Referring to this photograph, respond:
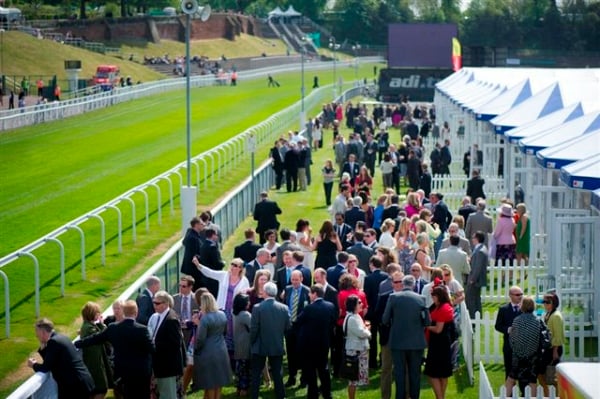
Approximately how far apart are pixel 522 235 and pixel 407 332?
8.17m

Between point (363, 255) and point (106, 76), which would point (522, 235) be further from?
point (106, 76)

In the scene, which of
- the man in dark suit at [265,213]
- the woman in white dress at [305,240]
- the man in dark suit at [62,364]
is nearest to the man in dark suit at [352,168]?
the man in dark suit at [265,213]

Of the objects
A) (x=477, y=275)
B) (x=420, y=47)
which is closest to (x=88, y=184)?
(x=477, y=275)

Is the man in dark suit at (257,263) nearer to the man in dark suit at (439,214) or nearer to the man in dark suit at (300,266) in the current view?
the man in dark suit at (300,266)

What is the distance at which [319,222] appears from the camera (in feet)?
93.1

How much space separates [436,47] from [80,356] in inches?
2361

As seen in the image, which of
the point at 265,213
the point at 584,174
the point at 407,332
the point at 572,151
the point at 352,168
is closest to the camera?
the point at 407,332

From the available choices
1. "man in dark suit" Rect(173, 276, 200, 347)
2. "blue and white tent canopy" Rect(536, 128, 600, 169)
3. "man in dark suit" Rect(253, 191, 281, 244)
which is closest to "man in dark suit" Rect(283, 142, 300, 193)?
A: "man in dark suit" Rect(253, 191, 281, 244)

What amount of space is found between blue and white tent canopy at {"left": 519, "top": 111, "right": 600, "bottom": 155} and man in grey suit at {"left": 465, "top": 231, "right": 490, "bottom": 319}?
325cm

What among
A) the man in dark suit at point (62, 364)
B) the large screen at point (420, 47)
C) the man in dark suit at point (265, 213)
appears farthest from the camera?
the large screen at point (420, 47)

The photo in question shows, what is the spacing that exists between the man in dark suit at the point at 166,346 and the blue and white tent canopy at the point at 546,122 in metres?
11.7

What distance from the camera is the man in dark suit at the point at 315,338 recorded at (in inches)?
564

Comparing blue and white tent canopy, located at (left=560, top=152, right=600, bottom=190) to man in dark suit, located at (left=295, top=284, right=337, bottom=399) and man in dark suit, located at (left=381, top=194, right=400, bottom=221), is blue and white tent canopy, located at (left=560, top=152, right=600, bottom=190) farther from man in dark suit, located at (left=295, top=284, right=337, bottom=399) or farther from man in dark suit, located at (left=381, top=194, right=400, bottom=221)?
man in dark suit, located at (left=295, top=284, right=337, bottom=399)

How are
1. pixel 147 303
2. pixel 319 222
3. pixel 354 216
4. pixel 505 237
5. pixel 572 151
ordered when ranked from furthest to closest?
pixel 319 222 < pixel 354 216 < pixel 505 237 < pixel 572 151 < pixel 147 303
